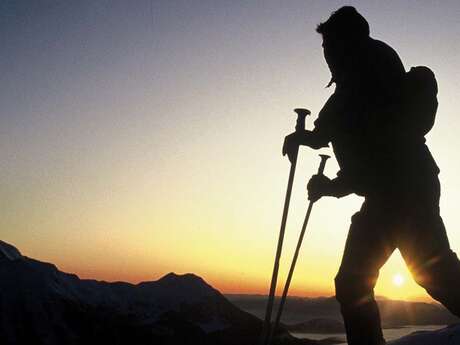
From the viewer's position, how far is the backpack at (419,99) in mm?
3596

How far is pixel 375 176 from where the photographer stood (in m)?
3.68

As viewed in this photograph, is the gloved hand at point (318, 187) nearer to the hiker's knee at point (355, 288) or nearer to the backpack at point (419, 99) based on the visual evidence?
the hiker's knee at point (355, 288)

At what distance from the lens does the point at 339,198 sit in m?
4.25

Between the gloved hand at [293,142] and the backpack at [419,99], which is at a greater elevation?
the backpack at [419,99]

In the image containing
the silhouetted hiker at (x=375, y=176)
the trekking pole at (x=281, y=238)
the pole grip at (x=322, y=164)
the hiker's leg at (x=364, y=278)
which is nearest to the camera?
the silhouetted hiker at (x=375, y=176)

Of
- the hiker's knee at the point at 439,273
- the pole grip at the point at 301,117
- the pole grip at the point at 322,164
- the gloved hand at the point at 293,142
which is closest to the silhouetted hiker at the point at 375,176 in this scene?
the hiker's knee at the point at 439,273

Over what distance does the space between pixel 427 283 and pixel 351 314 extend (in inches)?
23.9

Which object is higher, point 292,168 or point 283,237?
point 292,168

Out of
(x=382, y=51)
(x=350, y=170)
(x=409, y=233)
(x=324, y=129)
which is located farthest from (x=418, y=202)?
(x=382, y=51)

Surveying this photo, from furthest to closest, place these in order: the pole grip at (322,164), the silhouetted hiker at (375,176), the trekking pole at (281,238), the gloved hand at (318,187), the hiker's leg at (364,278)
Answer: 1. the pole grip at (322,164)
2. the gloved hand at (318,187)
3. the trekking pole at (281,238)
4. the hiker's leg at (364,278)
5. the silhouetted hiker at (375,176)

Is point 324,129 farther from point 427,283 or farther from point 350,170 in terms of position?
point 427,283

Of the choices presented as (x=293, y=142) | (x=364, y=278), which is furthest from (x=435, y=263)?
(x=293, y=142)

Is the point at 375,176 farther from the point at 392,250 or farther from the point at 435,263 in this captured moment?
the point at 435,263

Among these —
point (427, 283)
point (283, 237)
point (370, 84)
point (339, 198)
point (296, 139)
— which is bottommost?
point (427, 283)
